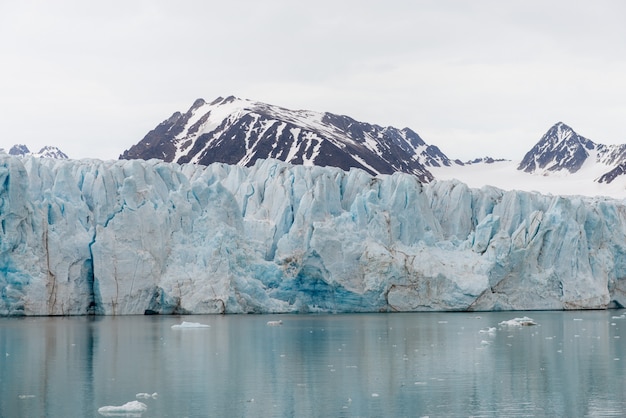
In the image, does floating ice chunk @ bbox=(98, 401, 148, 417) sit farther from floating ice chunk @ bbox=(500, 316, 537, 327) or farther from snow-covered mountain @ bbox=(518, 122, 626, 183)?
snow-covered mountain @ bbox=(518, 122, 626, 183)

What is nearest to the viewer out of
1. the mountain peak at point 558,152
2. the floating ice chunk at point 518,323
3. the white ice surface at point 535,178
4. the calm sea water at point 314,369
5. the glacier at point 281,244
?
the calm sea water at point 314,369

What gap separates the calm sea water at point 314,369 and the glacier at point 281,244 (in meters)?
3.13

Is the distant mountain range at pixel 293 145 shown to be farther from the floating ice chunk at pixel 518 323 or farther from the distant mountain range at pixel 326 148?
the floating ice chunk at pixel 518 323

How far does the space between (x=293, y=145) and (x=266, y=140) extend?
249cm

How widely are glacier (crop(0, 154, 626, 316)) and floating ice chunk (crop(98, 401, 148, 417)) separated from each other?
16861 mm

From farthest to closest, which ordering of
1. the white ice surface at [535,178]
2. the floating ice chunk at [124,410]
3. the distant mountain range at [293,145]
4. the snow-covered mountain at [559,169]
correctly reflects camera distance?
the snow-covered mountain at [559,169] → the white ice surface at [535,178] → the distant mountain range at [293,145] → the floating ice chunk at [124,410]

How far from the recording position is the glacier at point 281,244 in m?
29.0

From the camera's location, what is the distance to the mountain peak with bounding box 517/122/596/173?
109 meters

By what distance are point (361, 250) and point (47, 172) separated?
10842mm

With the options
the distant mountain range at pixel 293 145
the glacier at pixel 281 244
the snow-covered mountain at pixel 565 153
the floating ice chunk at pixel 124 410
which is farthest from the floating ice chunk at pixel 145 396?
the snow-covered mountain at pixel 565 153

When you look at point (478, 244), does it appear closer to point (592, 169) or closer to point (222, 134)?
point (222, 134)

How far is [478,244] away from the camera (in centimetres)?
3344

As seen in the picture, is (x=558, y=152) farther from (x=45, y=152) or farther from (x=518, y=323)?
(x=518, y=323)

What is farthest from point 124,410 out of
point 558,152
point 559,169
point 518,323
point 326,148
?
point 558,152
